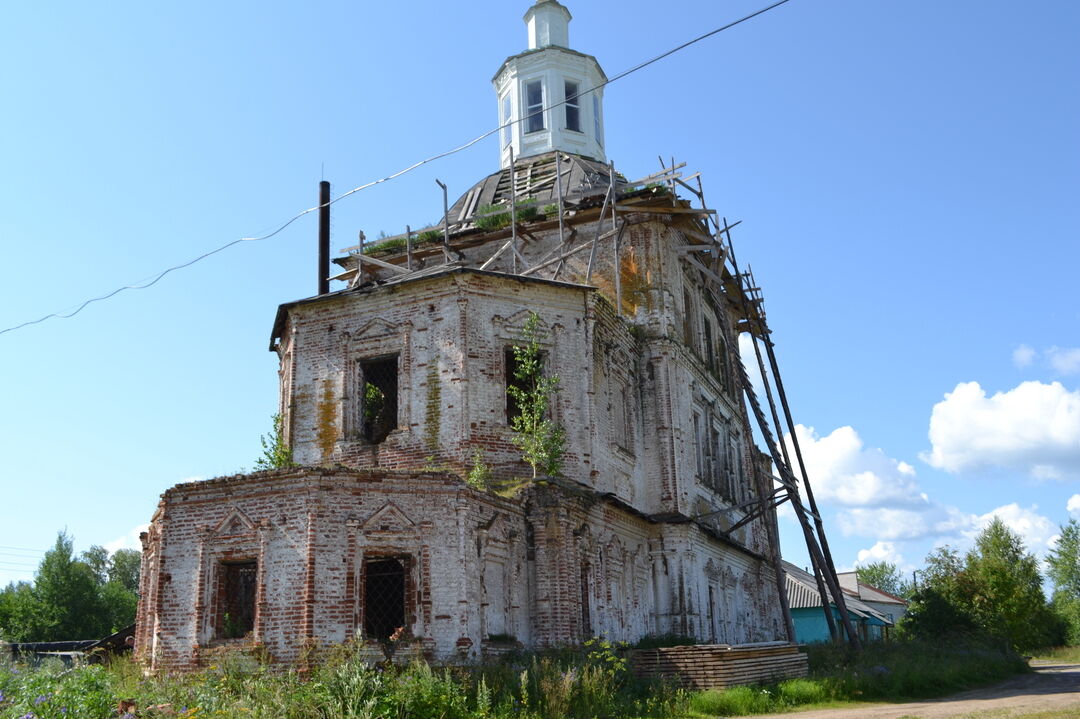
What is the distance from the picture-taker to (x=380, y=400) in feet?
63.0

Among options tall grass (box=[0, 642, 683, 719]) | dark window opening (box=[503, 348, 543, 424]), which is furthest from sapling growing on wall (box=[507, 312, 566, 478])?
tall grass (box=[0, 642, 683, 719])

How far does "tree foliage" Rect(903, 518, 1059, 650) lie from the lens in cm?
3347

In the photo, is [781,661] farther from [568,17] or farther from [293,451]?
[568,17]

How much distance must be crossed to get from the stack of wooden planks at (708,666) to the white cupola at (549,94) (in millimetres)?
15700

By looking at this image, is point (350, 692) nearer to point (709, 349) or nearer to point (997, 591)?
point (709, 349)

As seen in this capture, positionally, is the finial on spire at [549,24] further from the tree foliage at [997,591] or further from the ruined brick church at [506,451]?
the tree foliage at [997,591]

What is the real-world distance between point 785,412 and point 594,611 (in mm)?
11521

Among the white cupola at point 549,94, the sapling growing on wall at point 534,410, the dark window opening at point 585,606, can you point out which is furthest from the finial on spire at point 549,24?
the dark window opening at point 585,606

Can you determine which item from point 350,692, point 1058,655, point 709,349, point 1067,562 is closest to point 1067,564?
point 1067,562

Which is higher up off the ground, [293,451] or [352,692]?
[293,451]

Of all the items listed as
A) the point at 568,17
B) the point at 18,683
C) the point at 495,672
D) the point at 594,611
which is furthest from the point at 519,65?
the point at 18,683

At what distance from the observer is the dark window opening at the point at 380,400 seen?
19.1m

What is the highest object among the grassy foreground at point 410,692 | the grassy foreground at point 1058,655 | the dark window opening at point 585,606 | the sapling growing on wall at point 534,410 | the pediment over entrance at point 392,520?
the sapling growing on wall at point 534,410

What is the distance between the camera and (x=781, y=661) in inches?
648
